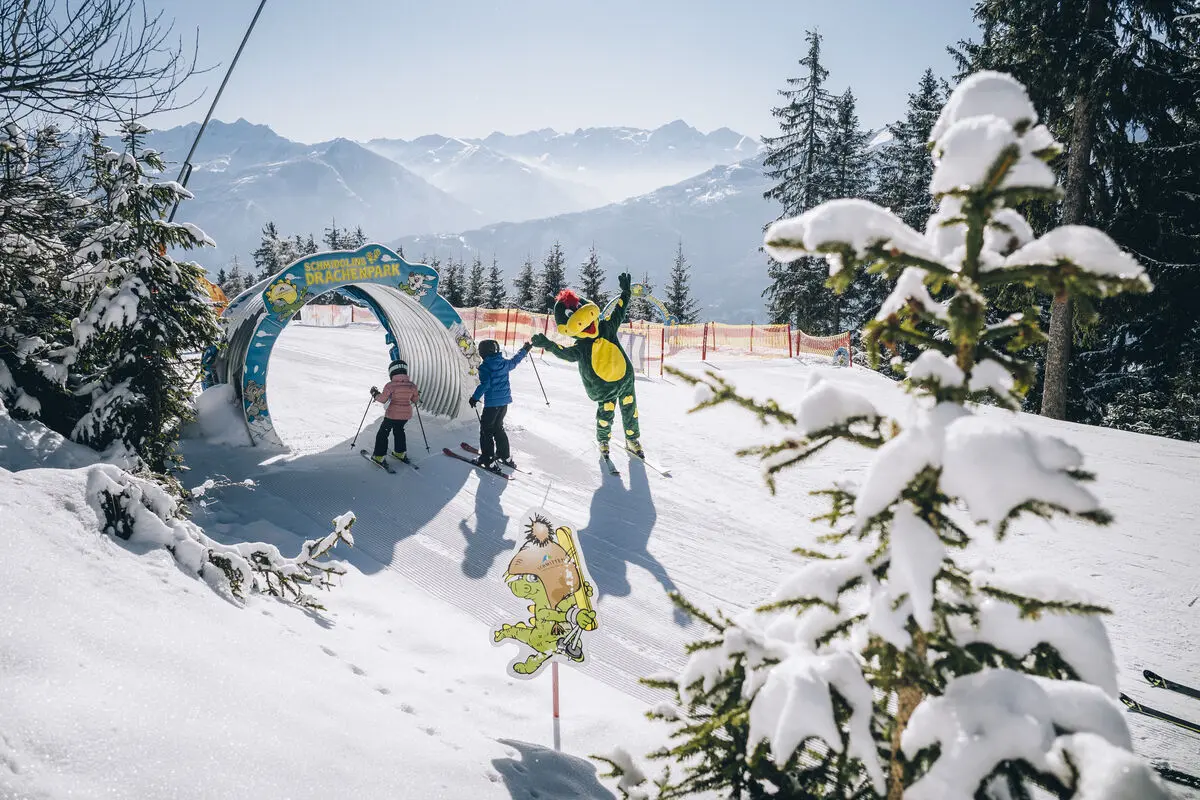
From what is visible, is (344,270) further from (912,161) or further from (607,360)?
(912,161)

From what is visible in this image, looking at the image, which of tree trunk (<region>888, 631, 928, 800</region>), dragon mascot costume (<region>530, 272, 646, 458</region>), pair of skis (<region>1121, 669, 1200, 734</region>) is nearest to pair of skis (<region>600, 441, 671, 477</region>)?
dragon mascot costume (<region>530, 272, 646, 458</region>)

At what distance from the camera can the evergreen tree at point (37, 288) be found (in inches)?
226

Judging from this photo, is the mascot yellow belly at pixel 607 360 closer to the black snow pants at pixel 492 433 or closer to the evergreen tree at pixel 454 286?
the black snow pants at pixel 492 433

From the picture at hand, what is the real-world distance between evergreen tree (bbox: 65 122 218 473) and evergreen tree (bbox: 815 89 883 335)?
89.7 ft

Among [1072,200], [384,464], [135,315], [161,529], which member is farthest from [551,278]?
[161,529]

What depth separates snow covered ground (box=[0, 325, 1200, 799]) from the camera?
2314 mm

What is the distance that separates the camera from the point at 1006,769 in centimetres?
145

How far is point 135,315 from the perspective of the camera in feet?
22.6

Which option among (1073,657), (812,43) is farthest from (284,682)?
(812,43)

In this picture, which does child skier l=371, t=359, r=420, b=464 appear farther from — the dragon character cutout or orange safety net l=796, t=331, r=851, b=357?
orange safety net l=796, t=331, r=851, b=357

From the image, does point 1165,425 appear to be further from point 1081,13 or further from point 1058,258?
point 1058,258

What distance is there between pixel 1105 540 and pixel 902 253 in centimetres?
761

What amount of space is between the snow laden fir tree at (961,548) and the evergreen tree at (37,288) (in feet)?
22.5

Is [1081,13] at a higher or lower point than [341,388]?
higher
